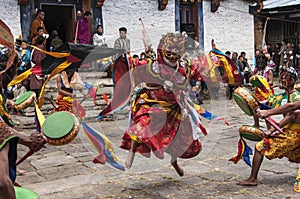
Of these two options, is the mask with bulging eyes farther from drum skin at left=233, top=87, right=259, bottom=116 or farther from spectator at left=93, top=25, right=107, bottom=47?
spectator at left=93, top=25, right=107, bottom=47

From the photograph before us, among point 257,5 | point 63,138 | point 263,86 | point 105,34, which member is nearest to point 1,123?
point 63,138

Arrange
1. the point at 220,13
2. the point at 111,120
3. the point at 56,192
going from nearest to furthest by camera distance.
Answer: the point at 56,192 → the point at 111,120 → the point at 220,13

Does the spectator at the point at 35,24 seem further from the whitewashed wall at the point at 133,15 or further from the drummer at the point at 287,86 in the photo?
the drummer at the point at 287,86

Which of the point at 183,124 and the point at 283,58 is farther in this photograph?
the point at 283,58

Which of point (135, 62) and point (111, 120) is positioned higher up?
point (135, 62)

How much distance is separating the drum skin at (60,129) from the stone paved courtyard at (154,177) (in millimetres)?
1237

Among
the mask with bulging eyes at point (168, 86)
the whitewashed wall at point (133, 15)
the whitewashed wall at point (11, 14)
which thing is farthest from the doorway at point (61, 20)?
the mask with bulging eyes at point (168, 86)

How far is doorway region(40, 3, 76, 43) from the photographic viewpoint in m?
13.8

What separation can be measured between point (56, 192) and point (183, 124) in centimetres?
158

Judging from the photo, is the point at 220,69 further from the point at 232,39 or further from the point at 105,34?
the point at 232,39

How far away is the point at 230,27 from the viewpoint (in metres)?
16.3

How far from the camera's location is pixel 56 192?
15.1 feet

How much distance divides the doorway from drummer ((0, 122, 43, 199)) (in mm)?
10419

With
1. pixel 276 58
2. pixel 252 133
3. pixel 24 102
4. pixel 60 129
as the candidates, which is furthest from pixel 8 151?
pixel 276 58
